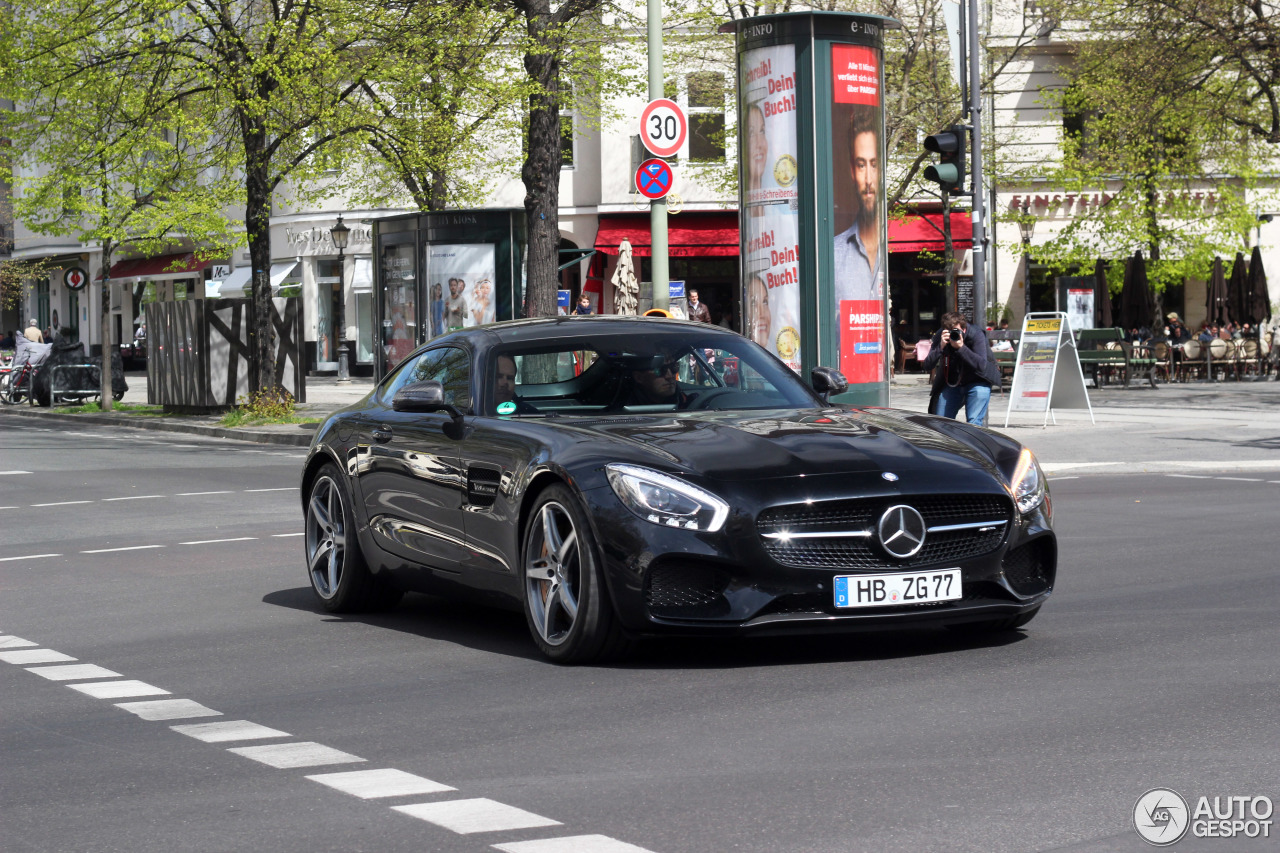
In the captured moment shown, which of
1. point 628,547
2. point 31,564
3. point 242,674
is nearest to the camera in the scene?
point 628,547

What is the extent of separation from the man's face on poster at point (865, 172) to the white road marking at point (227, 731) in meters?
14.1

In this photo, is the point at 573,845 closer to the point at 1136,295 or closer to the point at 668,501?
the point at 668,501

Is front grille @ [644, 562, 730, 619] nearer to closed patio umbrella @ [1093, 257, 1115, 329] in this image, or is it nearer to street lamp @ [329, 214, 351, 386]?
closed patio umbrella @ [1093, 257, 1115, 329]

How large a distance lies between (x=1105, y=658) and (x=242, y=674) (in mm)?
3489

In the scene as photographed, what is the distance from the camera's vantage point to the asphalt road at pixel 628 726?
4816mm

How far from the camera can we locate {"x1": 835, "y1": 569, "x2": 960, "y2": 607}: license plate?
691cm

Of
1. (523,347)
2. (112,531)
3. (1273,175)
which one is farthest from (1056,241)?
(523,347)

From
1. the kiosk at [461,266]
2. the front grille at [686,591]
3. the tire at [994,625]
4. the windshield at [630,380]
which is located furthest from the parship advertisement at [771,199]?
the front grille at [686,591]

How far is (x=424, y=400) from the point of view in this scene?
8055 mm

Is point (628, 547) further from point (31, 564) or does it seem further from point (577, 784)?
point (31, 564)

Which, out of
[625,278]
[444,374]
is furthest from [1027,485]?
[625,278]

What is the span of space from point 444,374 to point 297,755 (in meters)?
3.23

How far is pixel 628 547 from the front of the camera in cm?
688

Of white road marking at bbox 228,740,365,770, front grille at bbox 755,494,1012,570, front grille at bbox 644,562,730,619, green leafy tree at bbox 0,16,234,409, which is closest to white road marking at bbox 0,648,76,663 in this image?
white road marking at bbox 228,740,365,770
